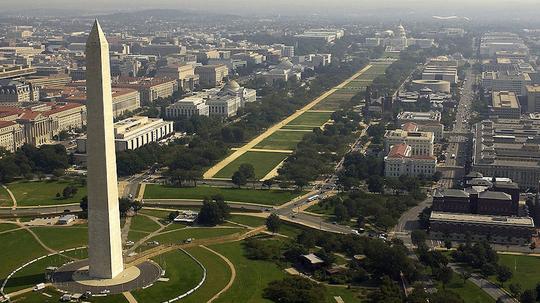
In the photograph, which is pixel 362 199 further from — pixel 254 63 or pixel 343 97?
pixel 254 63

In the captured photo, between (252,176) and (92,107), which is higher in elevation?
(92,107)

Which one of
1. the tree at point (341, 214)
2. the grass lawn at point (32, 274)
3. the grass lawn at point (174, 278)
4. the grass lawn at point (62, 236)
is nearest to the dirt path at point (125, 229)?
the grass lawn at point (62, 236)

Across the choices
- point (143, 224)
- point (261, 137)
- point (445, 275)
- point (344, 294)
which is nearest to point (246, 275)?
point (344, 294)

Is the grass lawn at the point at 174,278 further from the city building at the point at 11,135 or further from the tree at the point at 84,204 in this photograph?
the city building at the point at 11,135

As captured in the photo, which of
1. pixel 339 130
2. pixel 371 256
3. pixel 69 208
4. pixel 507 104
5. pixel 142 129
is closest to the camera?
pixel 371 256

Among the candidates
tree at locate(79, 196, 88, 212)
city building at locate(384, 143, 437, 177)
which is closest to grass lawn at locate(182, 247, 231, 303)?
tree at locate(79, 196, 88, 212)

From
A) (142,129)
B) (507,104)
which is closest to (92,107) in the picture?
(142,129)
